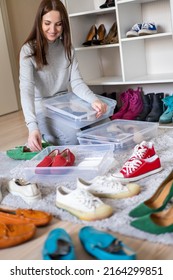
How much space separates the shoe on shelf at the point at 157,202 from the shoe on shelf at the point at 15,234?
0.35 m

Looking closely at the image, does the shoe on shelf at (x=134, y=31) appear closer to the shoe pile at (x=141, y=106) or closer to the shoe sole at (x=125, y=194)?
the shoe pile at (x=141, y=106)

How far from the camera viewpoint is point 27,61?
2066 millimetres

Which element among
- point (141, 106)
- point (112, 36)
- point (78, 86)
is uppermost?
point (112, 36)

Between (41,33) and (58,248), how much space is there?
1.39 metres

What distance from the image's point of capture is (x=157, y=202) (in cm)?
129

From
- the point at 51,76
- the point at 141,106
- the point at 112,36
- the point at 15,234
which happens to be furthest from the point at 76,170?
the point at 112,36

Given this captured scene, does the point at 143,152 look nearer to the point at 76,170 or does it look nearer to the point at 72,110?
the point at 76,170

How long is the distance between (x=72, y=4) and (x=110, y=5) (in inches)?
12.3

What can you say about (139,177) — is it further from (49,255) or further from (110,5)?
(110,5)

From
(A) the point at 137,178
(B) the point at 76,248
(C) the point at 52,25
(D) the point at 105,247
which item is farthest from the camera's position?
(C) the point at 52,25

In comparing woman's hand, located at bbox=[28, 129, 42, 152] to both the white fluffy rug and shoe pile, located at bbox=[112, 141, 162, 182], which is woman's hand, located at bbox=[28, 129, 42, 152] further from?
shoe pile, located at bbox=[112, 141, 162, 182]

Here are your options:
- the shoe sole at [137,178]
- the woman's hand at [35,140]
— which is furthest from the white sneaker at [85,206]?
the woman's hand at [35,140]

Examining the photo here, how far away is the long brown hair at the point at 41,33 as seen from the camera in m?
1.99
